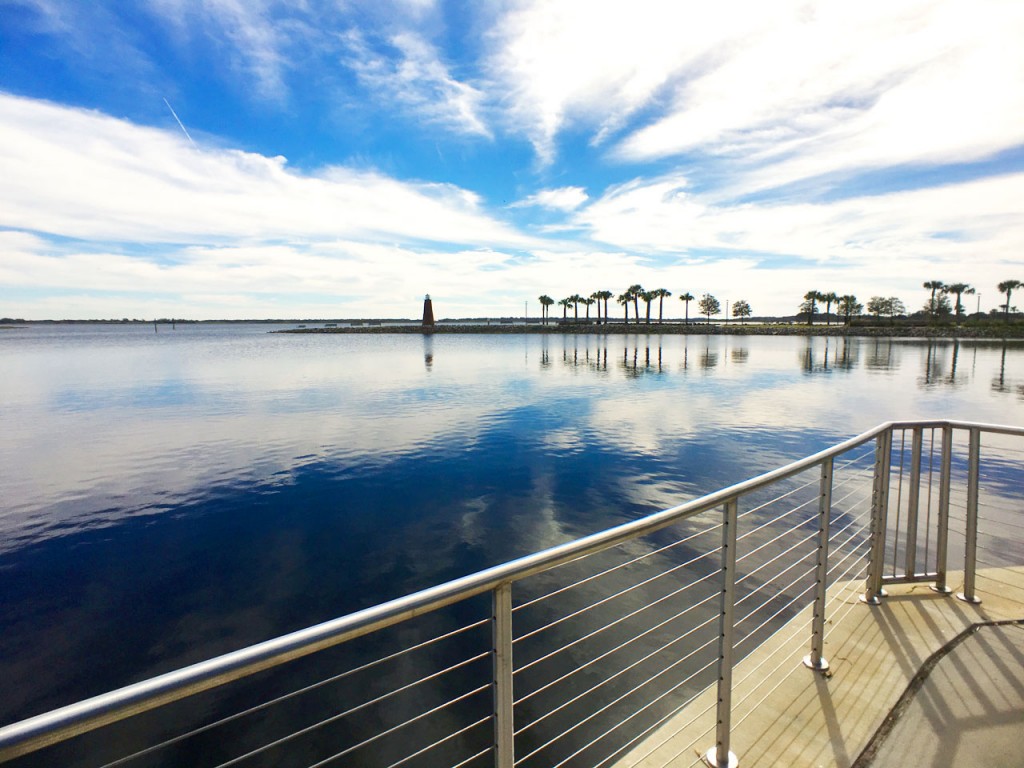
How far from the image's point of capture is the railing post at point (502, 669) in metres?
1.81

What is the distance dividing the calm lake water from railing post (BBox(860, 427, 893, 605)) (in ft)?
18.2

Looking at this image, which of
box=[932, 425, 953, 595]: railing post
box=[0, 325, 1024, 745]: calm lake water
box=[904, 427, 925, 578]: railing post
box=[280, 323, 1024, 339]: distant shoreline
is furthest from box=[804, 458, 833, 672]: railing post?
box=[280, 323, 1024, 339]: distant shoreline

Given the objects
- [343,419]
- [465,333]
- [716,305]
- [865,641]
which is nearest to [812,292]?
[716,305]

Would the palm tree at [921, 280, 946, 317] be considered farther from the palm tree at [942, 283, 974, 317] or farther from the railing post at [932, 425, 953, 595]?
the railing post at [932, 425, 953, 595]

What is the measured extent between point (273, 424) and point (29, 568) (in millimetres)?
10467

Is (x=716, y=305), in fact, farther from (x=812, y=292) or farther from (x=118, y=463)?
(x=118, y=463)

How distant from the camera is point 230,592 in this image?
25.8 feet

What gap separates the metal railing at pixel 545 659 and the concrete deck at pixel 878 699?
0.45ft

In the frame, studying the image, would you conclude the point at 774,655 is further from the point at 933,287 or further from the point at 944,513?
the point at 933,287

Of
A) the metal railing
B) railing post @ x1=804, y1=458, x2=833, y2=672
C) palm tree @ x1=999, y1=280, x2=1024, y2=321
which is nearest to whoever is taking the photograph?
the metal railing

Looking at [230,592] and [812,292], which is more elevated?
[812,292]

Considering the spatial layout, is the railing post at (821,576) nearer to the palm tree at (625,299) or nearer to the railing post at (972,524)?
the railing post at (972,524)

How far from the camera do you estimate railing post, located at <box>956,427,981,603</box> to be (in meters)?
4.00

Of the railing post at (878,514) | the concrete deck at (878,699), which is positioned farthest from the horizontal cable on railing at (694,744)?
the railing post at (878,514)
